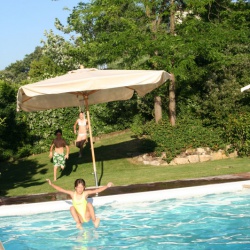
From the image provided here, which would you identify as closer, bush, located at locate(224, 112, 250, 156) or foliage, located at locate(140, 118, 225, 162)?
bush, located at locate(224, 112, 250, 156)

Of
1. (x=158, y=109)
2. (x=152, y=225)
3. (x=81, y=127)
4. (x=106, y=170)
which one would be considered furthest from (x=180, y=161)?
(x=152, y=225)

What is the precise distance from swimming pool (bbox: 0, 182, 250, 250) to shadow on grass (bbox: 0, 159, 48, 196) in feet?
11.2

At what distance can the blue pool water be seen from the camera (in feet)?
25.7

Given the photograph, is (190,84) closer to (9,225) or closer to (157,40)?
(157,40)

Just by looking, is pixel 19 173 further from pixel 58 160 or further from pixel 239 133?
pixel 239 133

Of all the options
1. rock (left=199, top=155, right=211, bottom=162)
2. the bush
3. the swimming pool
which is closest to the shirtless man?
rock (left=199, top=155, right=211, bottom=162)

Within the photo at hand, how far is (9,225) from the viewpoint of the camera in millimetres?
9297

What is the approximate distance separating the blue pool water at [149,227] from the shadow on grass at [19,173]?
3514mm

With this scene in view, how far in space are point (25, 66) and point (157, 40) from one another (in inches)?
3400

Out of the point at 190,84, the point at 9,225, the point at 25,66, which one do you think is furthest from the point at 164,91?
the point at 25,66

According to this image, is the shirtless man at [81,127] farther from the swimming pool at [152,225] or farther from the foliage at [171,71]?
the swimming pool at [152,225]

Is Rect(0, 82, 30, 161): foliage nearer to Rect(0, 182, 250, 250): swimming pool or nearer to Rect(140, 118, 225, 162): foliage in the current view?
Rect(140, 118, 225, 162): foliage

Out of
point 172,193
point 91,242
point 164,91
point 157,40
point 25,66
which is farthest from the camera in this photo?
point 25,66

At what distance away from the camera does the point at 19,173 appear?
55.1 ft
